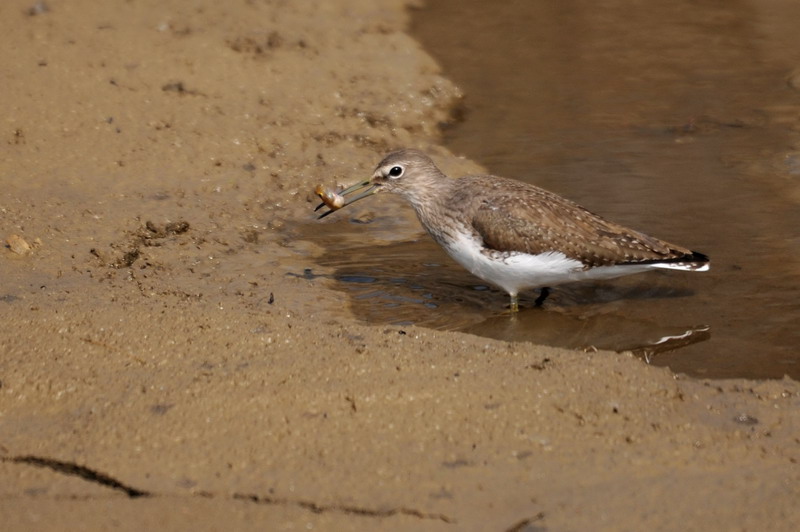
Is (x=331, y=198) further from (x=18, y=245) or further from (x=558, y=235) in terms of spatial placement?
(x=18, y=245)

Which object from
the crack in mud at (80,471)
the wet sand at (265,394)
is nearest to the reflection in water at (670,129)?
the wet sand at (265,394)

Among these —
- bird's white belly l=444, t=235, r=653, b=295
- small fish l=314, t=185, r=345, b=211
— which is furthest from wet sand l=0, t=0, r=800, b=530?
bird's white belly l=444, t=235, r=653, b=295

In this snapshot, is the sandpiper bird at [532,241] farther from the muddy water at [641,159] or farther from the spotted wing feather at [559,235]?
the muddy water at [641,159]

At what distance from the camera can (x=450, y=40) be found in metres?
13.2

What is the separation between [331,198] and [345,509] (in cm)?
422

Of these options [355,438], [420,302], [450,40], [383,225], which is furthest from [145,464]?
[450,40]

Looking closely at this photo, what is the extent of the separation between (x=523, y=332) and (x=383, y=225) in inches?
88.0

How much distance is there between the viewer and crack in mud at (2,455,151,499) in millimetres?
4867

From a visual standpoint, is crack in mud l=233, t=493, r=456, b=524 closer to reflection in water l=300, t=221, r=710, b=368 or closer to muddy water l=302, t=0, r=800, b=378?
muddy water l=302, t=0, r=800, b=378

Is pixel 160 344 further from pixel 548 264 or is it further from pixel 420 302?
pixel 548 264

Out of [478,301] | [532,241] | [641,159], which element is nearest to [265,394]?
[532,241]

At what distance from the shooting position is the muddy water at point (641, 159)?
7.52m

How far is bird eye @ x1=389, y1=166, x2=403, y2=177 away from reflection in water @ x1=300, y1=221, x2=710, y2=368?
714mm

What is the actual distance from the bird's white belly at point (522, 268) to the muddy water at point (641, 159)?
29 cm
